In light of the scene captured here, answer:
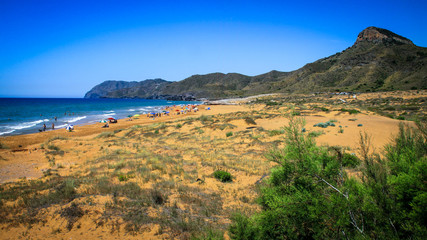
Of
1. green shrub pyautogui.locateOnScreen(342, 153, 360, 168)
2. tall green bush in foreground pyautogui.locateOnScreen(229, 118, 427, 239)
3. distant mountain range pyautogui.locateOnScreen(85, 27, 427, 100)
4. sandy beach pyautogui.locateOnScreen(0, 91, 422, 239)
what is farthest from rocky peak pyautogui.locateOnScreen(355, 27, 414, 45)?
tall green bush in foreground pyautogui.locateOnScreen(229, 118, 427, 239)

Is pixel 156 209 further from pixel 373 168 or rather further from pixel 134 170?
pixel 373 168

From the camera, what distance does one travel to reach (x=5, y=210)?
18.1ft

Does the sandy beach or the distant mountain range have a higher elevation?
the distant mountain range

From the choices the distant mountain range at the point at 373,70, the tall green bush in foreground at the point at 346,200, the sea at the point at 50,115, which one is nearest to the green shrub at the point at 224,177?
the tall green bush in foreground at the point at 346,200

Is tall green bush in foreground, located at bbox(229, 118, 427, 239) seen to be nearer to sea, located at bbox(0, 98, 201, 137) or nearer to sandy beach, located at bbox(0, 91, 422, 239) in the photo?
sandy beach, located at bbox(0, 91, 422, 239)

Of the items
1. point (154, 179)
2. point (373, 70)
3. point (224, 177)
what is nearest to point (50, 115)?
point (154, 179)

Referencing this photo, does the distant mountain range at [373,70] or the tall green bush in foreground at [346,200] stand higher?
the distant mountain range at [373,70]

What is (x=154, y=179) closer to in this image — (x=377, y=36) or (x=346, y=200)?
(x=346, y=200)

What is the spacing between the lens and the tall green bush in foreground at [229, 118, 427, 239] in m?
2.46

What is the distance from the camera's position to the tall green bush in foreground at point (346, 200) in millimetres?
2457

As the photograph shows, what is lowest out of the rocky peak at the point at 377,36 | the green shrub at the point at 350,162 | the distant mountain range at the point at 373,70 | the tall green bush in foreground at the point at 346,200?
the green shrub at the point at 350,162

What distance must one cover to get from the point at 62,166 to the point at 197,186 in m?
8.00

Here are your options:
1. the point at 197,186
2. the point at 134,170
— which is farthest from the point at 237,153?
the point at 134,170

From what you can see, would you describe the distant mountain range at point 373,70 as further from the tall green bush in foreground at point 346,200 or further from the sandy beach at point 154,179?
the tall green bush in foreground at point 346,200
